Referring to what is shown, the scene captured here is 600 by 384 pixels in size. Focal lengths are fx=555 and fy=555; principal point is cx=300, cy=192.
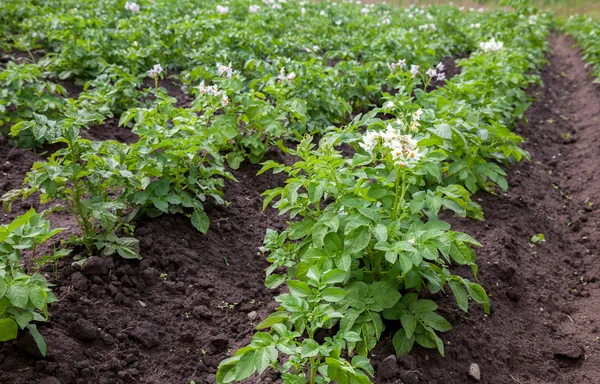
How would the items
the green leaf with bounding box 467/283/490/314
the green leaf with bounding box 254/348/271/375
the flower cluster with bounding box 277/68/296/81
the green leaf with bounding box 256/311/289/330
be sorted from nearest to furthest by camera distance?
the green leaf with bounding box 254/348/271/375
the green leaf with bounding box 256/311/289/330
the green leaf with bounding box 467/283/490/314
the flower cluster with bounding box 277/68/296/81

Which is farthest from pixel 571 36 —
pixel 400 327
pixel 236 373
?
pixel 236 373

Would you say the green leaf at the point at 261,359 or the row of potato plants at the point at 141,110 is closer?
the green leaf at the point at 261,359

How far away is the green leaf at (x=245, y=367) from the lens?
193 centimetres

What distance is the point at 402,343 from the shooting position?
98.7 inches

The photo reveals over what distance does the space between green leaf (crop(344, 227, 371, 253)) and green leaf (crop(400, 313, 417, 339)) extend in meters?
0.43

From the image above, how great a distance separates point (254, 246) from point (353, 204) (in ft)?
4.20

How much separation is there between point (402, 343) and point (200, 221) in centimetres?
149

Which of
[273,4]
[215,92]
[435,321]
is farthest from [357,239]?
[273,4]

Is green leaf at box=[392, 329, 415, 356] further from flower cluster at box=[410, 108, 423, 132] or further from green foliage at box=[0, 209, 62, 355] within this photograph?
green foliage at box=[0, 209, 62, 355]

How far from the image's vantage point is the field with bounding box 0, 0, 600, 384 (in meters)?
2.36

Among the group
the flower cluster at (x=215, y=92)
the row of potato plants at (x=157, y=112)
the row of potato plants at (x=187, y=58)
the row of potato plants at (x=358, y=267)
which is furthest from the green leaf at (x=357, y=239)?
the flower cluster at (x=215, y=92)

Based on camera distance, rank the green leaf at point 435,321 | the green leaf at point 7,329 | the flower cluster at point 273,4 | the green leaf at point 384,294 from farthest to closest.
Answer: the flower cluster at point 273,4
the green leaf at point 435,321
the green leaf at point 384,294
the green leaf at point 7,329

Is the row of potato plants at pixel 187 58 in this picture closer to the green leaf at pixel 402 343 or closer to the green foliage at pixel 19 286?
the green foliage at pixel 19 286

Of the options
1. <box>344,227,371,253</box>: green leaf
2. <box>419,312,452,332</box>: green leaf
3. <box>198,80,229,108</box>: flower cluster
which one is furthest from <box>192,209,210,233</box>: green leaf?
<box>419,312,452,332</box>: green leaf
